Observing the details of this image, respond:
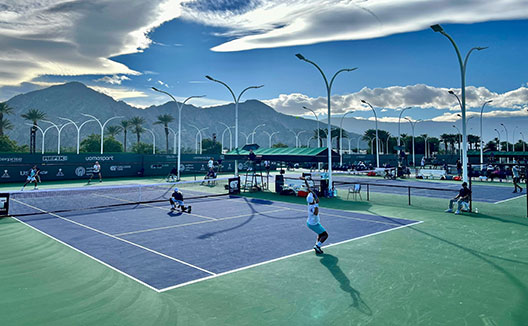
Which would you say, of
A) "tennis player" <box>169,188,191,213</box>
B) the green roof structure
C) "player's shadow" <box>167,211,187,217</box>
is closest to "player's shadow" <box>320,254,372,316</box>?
"player's shadow" <box>167,211,187,217</box>

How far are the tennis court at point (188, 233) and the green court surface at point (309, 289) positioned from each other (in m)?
0.64

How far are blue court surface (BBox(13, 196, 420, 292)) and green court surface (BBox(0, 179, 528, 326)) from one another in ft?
2.04

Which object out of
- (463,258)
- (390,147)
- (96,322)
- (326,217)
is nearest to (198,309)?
(96,322)

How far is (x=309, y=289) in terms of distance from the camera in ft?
25.9

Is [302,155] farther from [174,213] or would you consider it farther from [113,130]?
[113,130]

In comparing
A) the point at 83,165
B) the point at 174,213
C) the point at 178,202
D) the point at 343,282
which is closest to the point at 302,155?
the point at 178,202

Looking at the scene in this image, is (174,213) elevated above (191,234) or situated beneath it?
elevated above

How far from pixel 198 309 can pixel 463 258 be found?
26.3 feet

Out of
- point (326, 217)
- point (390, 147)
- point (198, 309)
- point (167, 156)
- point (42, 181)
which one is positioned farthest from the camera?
point (390, 147)

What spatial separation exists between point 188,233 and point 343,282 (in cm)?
731

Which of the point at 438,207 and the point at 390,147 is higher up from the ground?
the point at 390,147

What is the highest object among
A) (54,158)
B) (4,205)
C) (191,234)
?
(54,158)

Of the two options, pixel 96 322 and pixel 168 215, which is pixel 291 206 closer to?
pixel 168 215

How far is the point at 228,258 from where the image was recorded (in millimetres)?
10266
